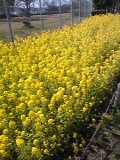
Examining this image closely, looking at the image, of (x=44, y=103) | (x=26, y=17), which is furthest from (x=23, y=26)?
(x=44, y=103)

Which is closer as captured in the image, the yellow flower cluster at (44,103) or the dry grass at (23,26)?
the yellow flower cluster at (44,103)

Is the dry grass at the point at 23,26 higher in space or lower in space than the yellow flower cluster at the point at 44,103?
higher

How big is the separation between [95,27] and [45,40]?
358 cm

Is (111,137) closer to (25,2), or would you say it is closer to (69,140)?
(69,140)

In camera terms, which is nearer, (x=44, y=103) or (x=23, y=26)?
(x=44, y=103)

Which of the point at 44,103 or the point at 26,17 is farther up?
the point at 26,17

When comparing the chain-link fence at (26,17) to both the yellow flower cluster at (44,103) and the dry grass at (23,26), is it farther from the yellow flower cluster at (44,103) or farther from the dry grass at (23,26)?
the yellow flower cluster at (44,103)

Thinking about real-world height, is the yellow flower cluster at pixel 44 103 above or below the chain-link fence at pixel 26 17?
below

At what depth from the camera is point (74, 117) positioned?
326 centimetres

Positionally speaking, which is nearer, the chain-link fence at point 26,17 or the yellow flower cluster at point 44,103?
the yellow flower cluster at point 44,103

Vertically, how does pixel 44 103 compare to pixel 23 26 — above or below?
below

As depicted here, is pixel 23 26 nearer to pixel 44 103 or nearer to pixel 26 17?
pixel 26 17

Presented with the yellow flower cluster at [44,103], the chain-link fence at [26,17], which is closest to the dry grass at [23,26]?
the chain-link fence at [26,17]

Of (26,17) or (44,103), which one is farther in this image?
(26,17)
